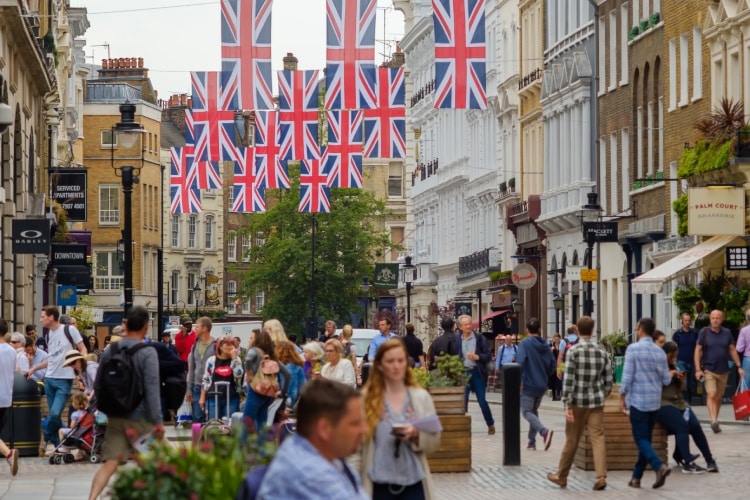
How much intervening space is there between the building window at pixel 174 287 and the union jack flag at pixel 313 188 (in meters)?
68.0

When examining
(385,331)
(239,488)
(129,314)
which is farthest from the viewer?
(385,331)

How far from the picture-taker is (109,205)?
4375 inches

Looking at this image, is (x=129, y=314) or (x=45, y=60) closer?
(x=129, y=314)

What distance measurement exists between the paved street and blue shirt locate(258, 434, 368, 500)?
11.5 metres

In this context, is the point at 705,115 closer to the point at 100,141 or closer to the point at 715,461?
the point at 715,461

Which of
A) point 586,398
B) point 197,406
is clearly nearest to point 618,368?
point 197,406

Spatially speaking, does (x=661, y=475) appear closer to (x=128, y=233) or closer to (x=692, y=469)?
(x=692, y=469)

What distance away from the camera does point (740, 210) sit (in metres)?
38.6

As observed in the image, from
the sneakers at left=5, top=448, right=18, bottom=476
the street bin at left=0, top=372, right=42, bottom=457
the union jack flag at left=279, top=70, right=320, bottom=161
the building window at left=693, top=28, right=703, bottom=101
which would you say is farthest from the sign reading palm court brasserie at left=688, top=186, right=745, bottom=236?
the sneakers at left=5, top=448, right=18, bottom=476

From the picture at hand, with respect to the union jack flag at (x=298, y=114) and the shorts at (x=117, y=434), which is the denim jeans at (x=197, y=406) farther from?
the union jack flag at (x=298, y=114)

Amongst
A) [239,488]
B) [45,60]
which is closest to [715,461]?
[239,488]

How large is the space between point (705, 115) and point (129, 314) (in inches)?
1160

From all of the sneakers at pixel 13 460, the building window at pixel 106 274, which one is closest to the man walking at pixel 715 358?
the sneakers at pixel 13 460

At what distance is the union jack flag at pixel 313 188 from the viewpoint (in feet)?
173
